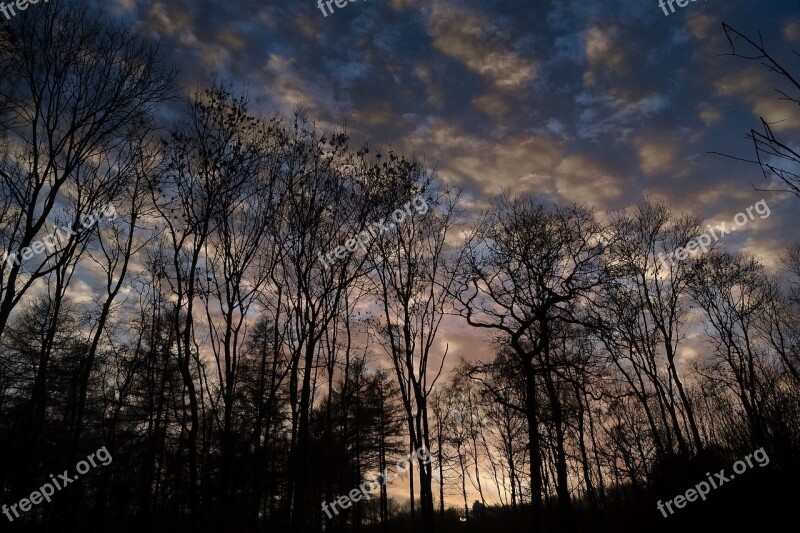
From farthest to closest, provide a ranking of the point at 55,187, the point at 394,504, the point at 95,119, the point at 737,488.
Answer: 1. the point at 394,504
2. the point at 95,119
3. the point at 55,187
4. the point at 737,488

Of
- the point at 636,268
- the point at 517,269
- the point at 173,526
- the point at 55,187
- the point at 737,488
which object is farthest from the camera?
the point at 636,268

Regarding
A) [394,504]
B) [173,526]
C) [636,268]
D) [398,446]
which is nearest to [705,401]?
[636,268]

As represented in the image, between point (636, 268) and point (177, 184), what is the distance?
22015mm

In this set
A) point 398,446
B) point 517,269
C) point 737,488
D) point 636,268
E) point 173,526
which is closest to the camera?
point 737,488

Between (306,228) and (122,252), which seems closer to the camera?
(306,228)

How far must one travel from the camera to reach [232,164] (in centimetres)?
1237

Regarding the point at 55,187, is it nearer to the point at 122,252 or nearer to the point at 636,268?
the point at 122,252

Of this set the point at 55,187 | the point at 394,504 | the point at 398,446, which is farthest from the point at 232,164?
the point at 394,504

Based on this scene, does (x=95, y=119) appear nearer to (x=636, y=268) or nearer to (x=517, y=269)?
(x=517, y=269)

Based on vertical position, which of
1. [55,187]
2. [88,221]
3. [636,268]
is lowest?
[55,187]

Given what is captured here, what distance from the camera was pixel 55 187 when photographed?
876cm

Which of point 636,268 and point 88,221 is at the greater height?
point 636,268

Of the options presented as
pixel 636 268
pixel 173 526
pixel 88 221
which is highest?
pixel 636 268

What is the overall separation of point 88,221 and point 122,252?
3718 millimetres
